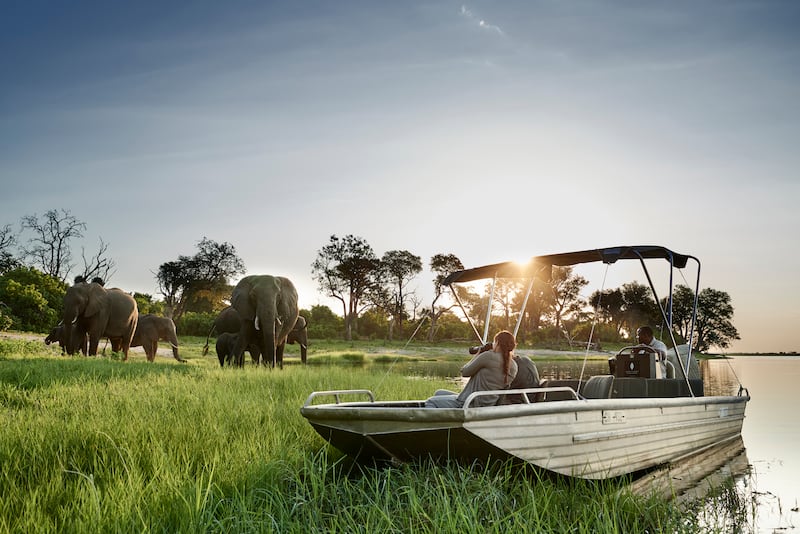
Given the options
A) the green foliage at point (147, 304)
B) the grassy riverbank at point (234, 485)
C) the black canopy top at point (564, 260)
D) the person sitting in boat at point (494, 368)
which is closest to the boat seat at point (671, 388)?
the black canopy top at point (564, 260)

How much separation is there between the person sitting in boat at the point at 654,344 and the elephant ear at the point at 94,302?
683 inches

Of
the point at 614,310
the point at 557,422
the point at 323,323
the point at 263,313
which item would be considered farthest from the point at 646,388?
the point at 614,310

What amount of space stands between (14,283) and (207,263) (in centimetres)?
2721

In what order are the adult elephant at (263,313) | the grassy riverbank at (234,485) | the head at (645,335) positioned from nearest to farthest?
the grassy riverbank at (234,485) → the head at (645,335) → the adult elephant at (263,313)

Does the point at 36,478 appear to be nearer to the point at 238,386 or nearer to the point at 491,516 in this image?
the point at 491,516

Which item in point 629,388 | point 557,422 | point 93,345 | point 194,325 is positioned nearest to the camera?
point 557,422

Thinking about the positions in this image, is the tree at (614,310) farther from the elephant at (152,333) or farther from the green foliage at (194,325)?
the elephant at (152,333)

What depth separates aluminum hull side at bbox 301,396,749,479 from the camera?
6.23 meters

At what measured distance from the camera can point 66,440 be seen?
6.70m

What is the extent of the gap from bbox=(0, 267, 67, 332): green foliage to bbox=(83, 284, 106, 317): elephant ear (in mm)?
16841

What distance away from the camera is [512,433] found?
6.48 m

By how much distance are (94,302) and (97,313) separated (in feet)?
1.81

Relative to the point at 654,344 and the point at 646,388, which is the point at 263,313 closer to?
the point at 654,344

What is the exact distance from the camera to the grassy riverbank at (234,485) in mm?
4773
